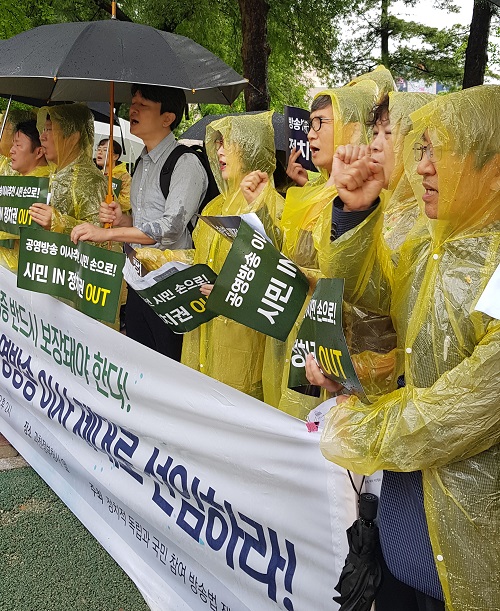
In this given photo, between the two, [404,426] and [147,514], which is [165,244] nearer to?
[147,514]

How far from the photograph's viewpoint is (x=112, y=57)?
3422mm

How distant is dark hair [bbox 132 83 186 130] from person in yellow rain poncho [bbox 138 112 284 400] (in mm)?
492

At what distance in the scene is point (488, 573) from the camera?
161 cm

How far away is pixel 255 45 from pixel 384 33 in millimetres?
4565

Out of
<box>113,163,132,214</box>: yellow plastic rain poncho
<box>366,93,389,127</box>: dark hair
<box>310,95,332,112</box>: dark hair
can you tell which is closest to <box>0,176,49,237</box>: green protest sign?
<box>310,95,332,112</box>: dark hair

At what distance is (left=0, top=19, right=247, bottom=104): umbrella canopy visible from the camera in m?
3.34

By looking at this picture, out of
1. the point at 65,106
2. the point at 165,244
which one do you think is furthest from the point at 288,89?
the point at 165,244

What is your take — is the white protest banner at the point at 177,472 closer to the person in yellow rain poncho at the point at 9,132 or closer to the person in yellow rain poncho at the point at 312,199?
the person in yellow rain poncho at the point at 312,199

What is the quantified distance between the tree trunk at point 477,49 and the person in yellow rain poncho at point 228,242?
5197 millimetres

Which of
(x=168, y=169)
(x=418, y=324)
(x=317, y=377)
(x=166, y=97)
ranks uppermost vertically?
(x=166, y=97)

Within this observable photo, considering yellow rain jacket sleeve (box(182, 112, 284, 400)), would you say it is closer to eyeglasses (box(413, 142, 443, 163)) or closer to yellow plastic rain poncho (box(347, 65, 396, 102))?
yellow plastic rain poncho (box(347, 65, 396, 102))

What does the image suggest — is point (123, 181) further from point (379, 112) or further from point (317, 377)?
point (317, 377)

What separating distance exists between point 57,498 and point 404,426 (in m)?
2.48

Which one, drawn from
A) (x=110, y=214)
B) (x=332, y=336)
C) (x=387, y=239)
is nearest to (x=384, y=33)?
(x=110, y=214)
